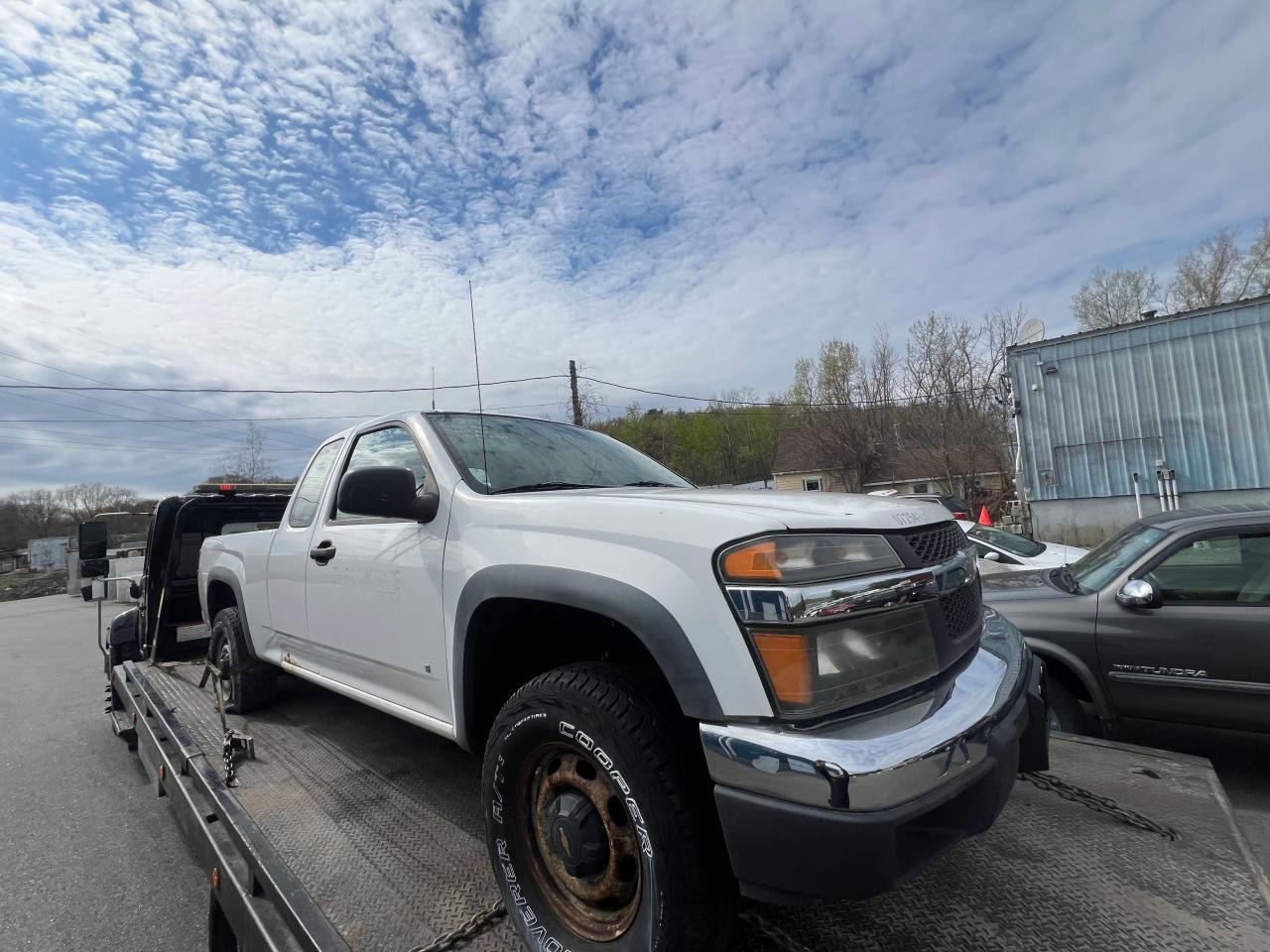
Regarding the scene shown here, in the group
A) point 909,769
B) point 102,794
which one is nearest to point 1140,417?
point 909,769

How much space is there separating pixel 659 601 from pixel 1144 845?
5.42 ft

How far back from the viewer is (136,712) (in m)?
3.99

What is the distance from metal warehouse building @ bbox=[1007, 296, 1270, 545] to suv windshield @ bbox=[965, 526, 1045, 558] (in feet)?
22.3

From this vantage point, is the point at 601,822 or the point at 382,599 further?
the point at 382,599

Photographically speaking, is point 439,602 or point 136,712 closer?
point 439,602

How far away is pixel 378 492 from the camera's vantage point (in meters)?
2.20

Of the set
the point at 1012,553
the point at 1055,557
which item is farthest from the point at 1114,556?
the point at 1055,557

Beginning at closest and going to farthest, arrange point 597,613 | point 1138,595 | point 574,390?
point 597,613
point 1138,595
point 574,390

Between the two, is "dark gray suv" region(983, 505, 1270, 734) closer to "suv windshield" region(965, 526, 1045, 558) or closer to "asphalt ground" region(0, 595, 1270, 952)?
"asphalt ground" region(0, 595, 1270, 952)

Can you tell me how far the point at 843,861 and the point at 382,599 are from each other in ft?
6.14

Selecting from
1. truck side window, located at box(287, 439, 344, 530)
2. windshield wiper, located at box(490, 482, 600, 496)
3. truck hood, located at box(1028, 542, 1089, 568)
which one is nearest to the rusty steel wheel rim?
windshield wiper, located at box(490, 482, 600, 496)

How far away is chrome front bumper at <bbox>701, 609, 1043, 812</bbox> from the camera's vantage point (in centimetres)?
139

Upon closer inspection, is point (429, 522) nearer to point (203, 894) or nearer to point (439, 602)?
point (439, 602)

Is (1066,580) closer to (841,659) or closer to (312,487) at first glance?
(841,659)
